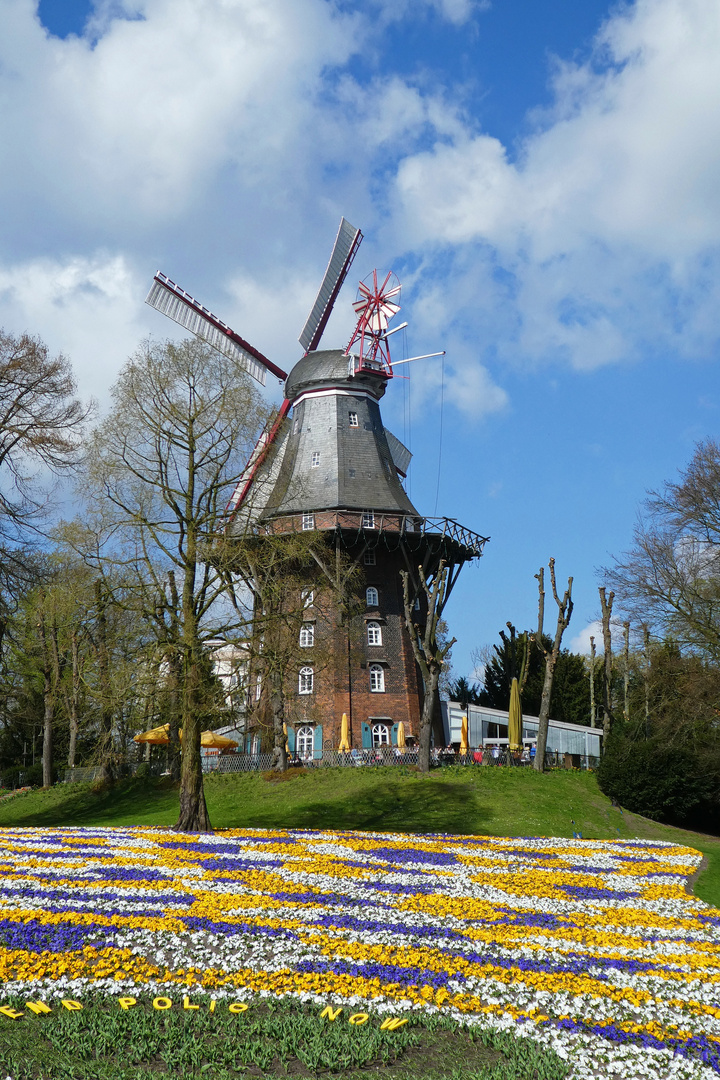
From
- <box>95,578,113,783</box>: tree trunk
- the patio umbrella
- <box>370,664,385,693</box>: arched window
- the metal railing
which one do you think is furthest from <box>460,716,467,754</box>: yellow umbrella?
<box>95,578,113,783</box>: tree trunk

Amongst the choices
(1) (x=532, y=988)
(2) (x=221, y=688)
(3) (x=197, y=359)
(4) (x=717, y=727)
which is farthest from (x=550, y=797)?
(1) (x=532, y=988)

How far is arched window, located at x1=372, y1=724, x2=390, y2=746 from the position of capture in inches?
1554

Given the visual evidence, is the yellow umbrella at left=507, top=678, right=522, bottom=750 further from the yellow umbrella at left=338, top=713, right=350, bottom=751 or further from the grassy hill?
the yellow umbrella at left=338, top=713, right=350, bottom=751

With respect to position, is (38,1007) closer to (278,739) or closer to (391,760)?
(278,739)

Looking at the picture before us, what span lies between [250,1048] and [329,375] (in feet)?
141

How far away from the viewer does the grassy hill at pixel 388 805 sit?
25.4m

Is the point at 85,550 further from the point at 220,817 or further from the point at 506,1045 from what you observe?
the point at 506,1045

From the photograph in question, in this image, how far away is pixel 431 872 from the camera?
14531 millimetres

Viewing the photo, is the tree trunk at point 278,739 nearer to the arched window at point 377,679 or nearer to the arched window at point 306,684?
the arched window at point 306,684

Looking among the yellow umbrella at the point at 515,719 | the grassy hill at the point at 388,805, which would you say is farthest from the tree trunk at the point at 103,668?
the yellow umbrella at the point at 515,719

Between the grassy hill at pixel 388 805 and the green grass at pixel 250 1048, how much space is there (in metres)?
14.8

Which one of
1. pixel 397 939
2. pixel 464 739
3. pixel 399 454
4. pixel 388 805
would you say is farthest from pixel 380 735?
pixel 397 939

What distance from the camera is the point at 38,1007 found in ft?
24.2

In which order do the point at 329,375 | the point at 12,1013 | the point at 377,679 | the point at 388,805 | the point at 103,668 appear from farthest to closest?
the point at 329,375
the point at 377,679
the point at 388,805
the point at 103,668
the point at 12,1013
